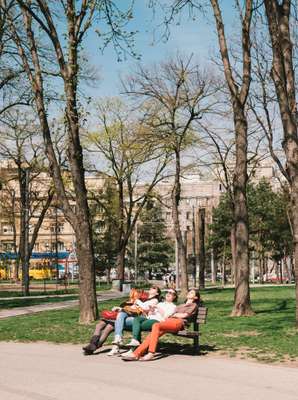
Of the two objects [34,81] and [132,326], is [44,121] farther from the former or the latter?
[132,326]

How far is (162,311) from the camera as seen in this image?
37.4 feet

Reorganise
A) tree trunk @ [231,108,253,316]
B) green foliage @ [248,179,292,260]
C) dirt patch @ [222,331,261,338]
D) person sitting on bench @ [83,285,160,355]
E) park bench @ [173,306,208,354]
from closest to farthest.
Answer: park bench @ [173,306,208,354] < person sitting on bench @ [83,285,160,355] < dirt patch @ [222,331,261,338] < tree trunk @ [231,108,253,316] < green foliage @ [248,179,292,260]

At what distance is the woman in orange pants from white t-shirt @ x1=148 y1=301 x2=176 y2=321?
0.10 m

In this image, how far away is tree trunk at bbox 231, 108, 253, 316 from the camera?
56.3ft

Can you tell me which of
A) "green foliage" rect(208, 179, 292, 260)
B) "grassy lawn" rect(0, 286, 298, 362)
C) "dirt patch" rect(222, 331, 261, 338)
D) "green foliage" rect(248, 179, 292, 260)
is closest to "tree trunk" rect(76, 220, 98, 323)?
"grassy lawn" rect(0, 286, 298, 362)

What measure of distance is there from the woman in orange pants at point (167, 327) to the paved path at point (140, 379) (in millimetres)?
217

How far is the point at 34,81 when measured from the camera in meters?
17.5

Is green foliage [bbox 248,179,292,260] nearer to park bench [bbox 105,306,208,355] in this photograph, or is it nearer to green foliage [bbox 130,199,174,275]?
green foliage [bbox 130,199,174,275]

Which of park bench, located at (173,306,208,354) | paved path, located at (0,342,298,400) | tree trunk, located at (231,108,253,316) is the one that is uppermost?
tree trunk, located at (231,108,253,316)

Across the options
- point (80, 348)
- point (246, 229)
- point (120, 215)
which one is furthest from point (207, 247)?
point (80, 348)

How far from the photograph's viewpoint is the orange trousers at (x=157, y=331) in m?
10.5

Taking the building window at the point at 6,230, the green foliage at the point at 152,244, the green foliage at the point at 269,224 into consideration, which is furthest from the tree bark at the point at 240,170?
the building window at the point at 6,230

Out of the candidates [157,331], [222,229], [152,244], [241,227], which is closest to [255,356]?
[157,331]

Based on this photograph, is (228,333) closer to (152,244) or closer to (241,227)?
(241,227)
